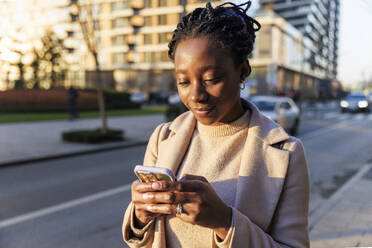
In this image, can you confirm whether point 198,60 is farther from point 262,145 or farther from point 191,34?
point 262,145

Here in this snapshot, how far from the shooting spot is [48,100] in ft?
93.8

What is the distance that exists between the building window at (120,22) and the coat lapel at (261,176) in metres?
66.8

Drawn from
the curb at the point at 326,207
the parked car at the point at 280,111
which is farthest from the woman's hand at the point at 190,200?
the parked car at the point at 280,111

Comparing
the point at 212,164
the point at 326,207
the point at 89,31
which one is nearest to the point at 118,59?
the point at 89,31

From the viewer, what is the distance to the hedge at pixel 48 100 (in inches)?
1044

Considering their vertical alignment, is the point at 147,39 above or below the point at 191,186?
above

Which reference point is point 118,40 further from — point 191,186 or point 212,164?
point 191,186

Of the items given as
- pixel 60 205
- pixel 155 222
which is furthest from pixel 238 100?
pixel 60 205

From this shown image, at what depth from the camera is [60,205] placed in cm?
571

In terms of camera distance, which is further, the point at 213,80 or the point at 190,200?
the point at 213,80

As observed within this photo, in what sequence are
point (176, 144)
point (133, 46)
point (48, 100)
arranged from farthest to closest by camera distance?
point (133, 46) < point (48, 100) < point (176, 144)

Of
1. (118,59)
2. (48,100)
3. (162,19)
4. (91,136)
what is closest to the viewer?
(91,136)

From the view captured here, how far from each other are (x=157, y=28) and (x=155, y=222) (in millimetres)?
64095

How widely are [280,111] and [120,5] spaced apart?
185ft
